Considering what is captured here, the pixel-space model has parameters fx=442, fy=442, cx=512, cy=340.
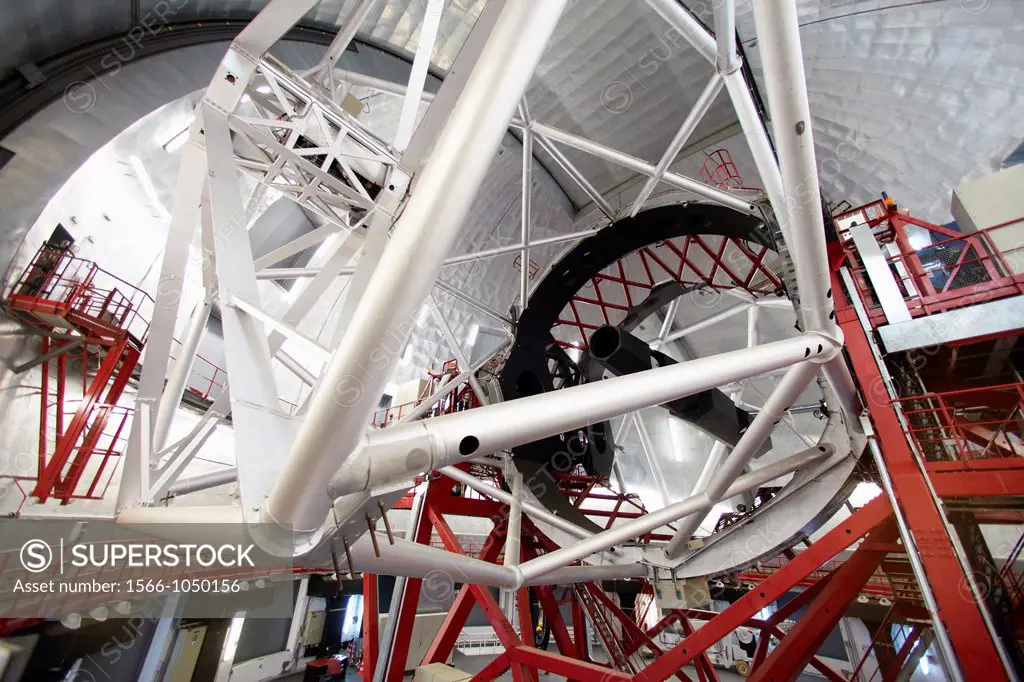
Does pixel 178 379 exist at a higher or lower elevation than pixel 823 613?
higher

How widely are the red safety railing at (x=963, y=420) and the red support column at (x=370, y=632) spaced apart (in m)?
7.59

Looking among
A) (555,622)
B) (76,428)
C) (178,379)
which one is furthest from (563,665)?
(76,428)

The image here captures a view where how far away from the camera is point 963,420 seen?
741cm

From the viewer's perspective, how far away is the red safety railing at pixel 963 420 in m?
4.54

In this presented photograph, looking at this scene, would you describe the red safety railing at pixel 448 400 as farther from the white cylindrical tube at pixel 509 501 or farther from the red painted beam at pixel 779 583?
the red painted beam at pixel 779 583

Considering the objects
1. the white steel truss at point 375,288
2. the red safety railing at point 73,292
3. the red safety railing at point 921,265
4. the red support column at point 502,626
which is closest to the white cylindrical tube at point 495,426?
the white steel truss at point 375,288

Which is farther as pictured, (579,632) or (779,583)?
(579,632)

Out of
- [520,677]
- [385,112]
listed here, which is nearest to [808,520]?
[520,677]

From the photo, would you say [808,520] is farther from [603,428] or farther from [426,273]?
[426,273]

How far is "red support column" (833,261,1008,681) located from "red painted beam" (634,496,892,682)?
13.0 inches

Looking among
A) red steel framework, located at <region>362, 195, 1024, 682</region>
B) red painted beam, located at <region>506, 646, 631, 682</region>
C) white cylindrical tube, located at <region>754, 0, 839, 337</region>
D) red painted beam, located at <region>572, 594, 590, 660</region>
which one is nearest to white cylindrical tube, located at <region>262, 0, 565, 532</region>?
white cylindrical tube, located at <region>754, 0, 839, 337</region>

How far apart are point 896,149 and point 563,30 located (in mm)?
8262

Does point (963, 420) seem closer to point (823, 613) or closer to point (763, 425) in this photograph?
point (823, 613)

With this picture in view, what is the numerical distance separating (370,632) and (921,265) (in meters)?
9.99
